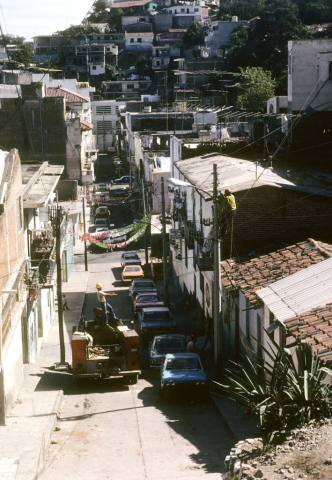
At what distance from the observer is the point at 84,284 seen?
43.3m

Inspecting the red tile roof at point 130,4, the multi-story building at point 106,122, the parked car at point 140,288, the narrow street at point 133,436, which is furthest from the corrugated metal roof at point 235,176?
the red tile roof at point 130,4

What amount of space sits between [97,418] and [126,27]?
142103 millimetres

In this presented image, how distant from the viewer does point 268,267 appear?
22859 millimetres

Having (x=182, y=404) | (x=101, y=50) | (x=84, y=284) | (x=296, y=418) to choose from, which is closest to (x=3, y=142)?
(x=84, y=284)

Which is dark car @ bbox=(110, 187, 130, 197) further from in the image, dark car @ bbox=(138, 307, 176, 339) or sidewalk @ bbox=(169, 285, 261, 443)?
sidewalk @ bbox=(169, 285, 261, 443)

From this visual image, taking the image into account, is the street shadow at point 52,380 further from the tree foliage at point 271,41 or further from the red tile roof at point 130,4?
the red tile roof at point 130,4

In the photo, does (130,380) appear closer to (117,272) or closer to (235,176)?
(235,176)

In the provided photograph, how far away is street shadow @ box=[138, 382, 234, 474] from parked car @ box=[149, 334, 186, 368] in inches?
39.9

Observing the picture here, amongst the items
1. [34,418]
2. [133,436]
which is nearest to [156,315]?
[34,418]

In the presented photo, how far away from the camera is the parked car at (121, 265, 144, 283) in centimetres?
4322

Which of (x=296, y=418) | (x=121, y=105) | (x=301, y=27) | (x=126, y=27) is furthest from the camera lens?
(x=126, y=27)

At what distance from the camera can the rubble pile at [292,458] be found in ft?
29.9

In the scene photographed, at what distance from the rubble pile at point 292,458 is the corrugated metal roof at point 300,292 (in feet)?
22.6

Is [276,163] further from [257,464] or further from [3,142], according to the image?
[3,142]
